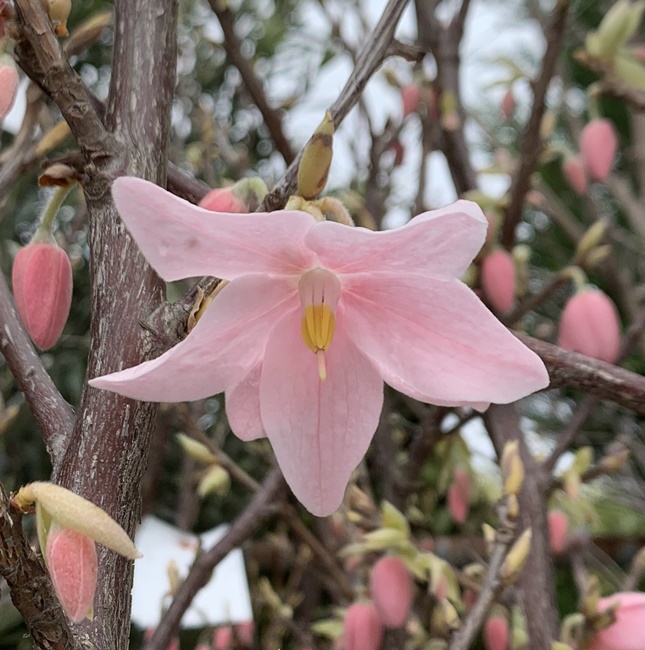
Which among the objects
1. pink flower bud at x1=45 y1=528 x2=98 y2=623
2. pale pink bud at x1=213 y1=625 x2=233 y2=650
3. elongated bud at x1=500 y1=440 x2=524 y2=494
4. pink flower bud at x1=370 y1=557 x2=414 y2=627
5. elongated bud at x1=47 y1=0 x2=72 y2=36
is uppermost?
elongated bud at x1=47 y1=0 x2=72 y2=36

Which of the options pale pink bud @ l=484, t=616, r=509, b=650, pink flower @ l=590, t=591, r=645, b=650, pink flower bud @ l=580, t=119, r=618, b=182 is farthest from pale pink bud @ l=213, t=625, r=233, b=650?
pink flower bud @ l=580, t=119, r=618, b=182

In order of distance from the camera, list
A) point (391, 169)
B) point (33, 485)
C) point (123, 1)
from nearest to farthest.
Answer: point (33, 485) → point (123, 1) → point (391, 169)

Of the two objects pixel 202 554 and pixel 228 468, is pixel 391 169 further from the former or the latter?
pixel 202 554

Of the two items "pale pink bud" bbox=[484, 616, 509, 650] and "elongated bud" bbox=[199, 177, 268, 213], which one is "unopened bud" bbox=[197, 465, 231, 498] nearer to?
"pale pink bud" bbox=[484, 616, 509, 650]

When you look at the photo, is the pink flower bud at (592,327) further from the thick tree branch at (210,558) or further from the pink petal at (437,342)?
the pink petal at (437,342)

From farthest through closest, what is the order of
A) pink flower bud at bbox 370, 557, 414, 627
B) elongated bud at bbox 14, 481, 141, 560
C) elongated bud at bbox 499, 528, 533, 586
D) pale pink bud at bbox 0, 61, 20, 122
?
pink flower bud at bbox 370, 557, 414, 627
elongated bud at bbox 499, 528, 533, 586
pale pink bud at bbox 0, 61, 20, 122
elongated bud at bbox 14, 481, 141, 560

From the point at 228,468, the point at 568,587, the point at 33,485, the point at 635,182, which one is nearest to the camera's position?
the point at 33,485

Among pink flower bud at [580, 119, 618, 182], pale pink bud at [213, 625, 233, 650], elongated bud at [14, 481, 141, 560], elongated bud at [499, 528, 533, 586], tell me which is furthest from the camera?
pink flower bud at [580, 119, 618, 182]

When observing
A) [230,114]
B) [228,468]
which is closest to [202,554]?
[228,468]
